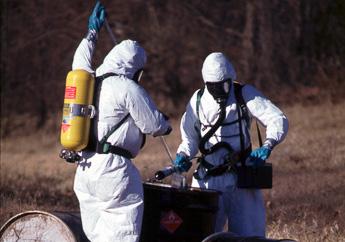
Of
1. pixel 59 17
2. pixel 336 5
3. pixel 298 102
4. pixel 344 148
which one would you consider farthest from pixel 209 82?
pixel 59 17

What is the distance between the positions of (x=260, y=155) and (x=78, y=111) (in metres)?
1.45

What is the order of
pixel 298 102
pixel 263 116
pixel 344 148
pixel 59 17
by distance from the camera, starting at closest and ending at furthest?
1. pixel 263 116
2. pixel 344 148
3. pixel 298 102
4. pixel 59 17

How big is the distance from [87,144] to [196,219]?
3.07 feet

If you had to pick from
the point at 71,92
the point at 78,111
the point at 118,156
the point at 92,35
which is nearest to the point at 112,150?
the point at 118,156

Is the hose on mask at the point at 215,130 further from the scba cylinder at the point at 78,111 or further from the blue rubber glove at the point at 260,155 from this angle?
the scba cylinder at the point at 78,111

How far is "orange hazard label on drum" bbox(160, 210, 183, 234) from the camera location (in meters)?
7.77

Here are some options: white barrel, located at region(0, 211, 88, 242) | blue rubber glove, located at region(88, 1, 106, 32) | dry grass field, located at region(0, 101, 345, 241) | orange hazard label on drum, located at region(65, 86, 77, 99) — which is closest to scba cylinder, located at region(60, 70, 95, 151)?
orange hazard label on drum, located at region(65, 86, 77, 99)

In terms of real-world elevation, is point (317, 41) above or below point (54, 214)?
above

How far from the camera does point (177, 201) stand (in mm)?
7805

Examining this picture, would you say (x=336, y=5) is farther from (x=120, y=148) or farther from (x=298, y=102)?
(x=120, y=148)

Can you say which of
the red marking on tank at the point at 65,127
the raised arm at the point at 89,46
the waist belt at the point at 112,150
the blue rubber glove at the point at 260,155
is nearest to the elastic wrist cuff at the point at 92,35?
the raised arm at the point at 89,46

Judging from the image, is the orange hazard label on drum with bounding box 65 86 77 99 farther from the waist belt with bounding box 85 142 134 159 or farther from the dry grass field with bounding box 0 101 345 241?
the dry grass field with bounding box 0 101 345 241

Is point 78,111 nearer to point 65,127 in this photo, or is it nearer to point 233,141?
point 65,127

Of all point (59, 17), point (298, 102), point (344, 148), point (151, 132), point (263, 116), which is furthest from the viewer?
point (59, 17)
